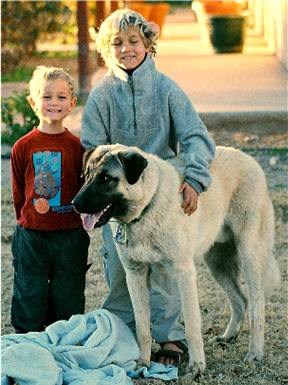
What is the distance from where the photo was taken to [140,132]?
5309mm

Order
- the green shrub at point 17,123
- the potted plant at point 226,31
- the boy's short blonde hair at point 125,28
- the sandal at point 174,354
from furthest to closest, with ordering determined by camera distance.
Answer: the potted plant at point 226,31 < the green shrub at point 17,123 < the sandal at point 174,354 < the boy's short blonde hair at point 125,28

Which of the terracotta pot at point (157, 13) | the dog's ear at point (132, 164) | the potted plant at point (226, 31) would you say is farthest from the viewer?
the terracotta pot at point (157, 13)

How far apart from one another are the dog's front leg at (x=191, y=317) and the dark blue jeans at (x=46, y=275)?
2.15 ft

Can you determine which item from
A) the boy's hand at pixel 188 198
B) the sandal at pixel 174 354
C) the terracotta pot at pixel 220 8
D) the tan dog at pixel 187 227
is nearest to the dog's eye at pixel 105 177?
the tan dog at pixel 187 227

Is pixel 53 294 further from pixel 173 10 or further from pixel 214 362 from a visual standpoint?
pixel 173 10

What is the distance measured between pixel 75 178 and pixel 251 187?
961 mm

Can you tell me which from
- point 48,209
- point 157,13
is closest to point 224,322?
point 48,209

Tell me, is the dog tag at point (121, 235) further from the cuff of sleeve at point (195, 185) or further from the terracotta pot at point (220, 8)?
→ the terracotta pot at point (220, 8)

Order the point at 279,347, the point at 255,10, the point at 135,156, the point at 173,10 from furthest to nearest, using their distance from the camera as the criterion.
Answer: the point at 173,10 < the point at 255,10 < the point at 279,347 < the point at 135,156

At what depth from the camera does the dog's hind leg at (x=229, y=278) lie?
577 centimetres

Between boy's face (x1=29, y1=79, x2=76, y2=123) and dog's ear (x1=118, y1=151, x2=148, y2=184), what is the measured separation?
672 mm

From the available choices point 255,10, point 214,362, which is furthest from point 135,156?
point 255,10

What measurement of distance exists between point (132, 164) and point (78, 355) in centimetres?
102

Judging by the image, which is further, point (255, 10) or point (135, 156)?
point (255, 10)
